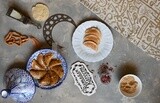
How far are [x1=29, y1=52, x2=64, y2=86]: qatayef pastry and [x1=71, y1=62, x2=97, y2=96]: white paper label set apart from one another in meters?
0.05

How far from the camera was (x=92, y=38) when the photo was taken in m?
1.44

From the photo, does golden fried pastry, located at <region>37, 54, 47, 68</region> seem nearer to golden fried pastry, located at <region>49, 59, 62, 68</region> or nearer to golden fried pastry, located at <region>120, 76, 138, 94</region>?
golden fried pastry, located at <region>49, 59, 62, 68</region>

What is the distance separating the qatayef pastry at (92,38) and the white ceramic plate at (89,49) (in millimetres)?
16

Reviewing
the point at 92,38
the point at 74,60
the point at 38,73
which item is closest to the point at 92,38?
the point at 92,38

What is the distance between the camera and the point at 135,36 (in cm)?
149

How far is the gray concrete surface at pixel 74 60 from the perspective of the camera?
1483 millimetres

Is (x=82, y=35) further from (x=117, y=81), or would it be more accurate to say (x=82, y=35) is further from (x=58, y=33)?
(x=117, y=81)

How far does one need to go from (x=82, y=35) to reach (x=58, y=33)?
0.29ft

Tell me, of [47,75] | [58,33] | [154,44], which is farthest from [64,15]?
[154,44]

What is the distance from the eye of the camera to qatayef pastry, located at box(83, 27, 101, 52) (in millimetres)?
1444

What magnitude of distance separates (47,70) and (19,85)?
0.11m

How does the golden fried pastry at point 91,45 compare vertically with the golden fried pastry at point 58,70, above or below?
above

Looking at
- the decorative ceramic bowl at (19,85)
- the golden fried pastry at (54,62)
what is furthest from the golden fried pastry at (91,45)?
the decorative ceramic bowl at (19,85)

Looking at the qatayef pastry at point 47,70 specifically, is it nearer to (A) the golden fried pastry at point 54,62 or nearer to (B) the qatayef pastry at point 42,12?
(A) the golden fried pastry at point 54,62
